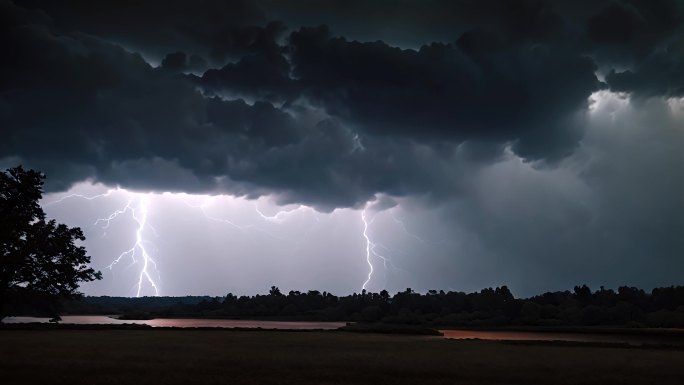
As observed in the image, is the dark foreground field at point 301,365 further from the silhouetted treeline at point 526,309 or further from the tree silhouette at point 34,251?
the silhouetted treeline at point 526,309

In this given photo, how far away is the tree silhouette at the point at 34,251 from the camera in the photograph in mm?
51312

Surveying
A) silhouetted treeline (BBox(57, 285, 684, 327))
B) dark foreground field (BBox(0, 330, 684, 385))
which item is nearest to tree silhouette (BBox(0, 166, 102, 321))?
dark foreground field (BBox(0, 330, 684, 385))

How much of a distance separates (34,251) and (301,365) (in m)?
36.4

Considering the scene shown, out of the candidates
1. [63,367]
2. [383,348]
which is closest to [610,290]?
[383,348]

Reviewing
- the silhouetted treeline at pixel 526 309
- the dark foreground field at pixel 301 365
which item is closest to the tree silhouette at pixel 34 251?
the dark foreground field at pixel 301 365

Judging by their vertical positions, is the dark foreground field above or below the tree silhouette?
below

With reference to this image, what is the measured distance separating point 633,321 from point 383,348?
334 ft

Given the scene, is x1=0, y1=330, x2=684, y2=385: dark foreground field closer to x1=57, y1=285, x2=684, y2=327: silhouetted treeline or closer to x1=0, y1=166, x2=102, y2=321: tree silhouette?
x1=0, y1=166, x2=102, y2=321: tree silhouette

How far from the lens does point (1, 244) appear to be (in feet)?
163

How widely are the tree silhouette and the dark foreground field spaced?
13.5m

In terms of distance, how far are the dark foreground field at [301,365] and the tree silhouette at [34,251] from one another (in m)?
13.5

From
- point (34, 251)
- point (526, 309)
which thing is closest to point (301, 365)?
point (34, 251)

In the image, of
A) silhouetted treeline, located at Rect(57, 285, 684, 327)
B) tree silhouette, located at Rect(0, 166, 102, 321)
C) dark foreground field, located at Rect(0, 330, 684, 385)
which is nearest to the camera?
dark foreground field, located at Rect(0, 330, 684, 385)

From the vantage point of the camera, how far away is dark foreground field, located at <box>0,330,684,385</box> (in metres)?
24.3
